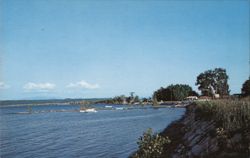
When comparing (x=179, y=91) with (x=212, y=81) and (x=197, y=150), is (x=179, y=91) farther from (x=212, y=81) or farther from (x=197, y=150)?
(x=197, y=150)

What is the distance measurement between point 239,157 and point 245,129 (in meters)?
2.68

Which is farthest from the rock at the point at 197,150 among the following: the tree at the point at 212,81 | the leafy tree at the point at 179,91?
the leafy tree at the point at 179,91

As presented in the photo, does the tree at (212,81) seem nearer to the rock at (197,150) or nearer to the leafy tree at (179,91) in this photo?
the leafy tree at (179,91)

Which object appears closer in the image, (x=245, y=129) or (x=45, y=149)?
(x=245, y=129)

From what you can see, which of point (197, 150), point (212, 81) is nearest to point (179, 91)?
point (212, 81)

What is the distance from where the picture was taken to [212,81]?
149625 mm

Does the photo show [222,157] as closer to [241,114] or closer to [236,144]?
[236,144]

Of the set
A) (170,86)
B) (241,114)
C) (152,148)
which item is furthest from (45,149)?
(170,86)

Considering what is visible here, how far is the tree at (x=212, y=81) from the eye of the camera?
14825 centimetres

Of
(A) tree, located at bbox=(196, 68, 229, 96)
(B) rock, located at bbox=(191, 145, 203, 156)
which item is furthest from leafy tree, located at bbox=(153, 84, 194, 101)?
(B) rock, located at bbox=(191, 145, 203, 156)

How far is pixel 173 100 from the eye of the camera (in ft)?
622

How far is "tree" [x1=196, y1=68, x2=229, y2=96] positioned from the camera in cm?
14825

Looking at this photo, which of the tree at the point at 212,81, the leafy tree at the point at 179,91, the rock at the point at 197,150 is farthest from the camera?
the leafy tree at the point at 179,91

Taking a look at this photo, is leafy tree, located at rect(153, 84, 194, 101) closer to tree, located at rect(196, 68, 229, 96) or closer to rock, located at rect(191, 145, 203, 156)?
tree, located at rect(196, 68, 229, 96)
